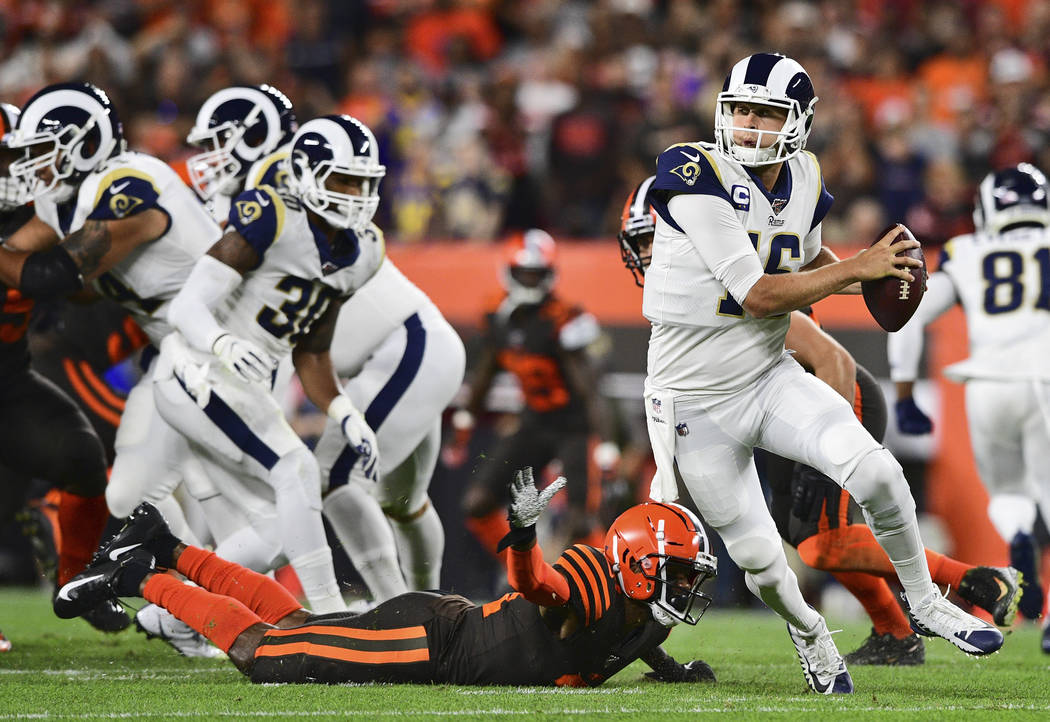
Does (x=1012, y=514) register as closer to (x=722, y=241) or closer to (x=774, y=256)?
(x=774, y=256)

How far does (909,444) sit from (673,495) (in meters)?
4.92

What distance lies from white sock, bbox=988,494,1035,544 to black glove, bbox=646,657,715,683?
2240 mm

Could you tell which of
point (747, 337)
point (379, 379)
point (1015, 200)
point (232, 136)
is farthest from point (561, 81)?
point (747, 337)

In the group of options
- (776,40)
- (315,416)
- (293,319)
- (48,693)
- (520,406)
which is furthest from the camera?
(776,40)

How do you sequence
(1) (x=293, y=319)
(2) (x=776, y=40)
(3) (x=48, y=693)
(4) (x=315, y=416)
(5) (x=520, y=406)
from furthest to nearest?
(2) (x=776, y=40) < (4) (x=315, y=416) < (5) (x=520, y=406) < (1) (x=293, y=319) < (3) (x=48, y=693)

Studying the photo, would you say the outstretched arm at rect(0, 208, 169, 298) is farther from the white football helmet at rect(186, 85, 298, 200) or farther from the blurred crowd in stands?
the blurred crowd in stands

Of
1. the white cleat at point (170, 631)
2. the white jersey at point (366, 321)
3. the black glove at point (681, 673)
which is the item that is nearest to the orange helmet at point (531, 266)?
the white jersey at point (366, 321)

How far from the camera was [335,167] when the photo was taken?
5.16 metres

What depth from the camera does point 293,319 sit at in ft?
17.4

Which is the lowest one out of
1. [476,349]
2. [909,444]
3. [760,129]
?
[909,444]

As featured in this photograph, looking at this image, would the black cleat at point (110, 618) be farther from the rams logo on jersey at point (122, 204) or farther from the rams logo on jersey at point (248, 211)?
the rams logo on jersey at point (248, 211)

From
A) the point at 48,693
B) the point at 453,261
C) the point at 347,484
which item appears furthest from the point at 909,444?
the point at 48,693

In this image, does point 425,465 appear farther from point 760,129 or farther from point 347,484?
point 760,129

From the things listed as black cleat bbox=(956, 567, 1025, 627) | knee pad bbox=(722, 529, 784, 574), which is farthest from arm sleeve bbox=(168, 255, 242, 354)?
black cleat bbox=(956, 567, 1025, 627)
